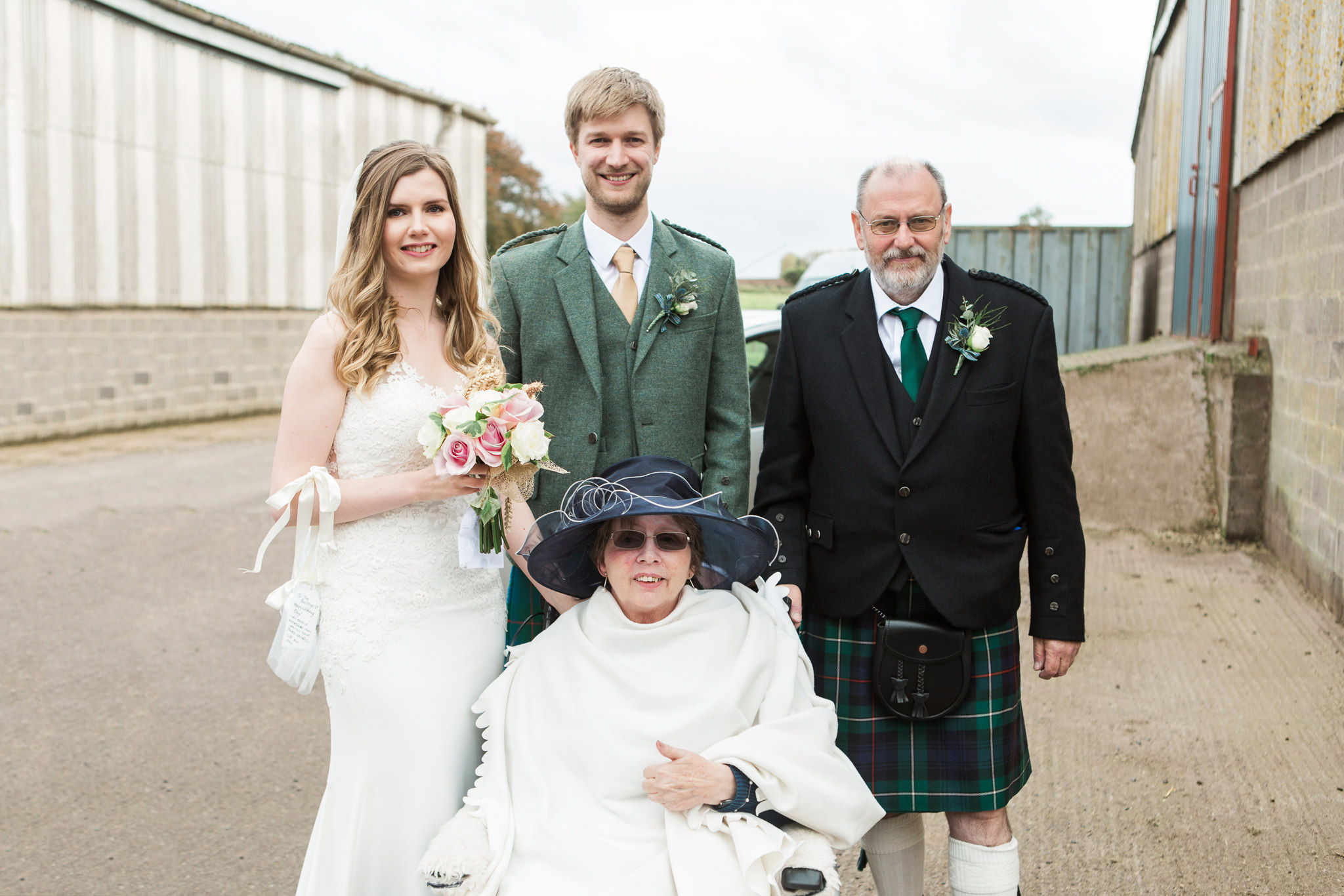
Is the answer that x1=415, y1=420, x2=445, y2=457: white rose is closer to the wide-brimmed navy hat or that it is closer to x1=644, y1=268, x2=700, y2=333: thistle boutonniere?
the wide-brimmed navy hat

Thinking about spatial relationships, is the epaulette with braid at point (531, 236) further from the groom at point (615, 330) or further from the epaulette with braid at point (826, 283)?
the epaulette with braid at point (826, 283)

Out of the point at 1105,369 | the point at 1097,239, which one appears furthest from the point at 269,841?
the point at 1097,239

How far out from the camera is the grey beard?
2594mm

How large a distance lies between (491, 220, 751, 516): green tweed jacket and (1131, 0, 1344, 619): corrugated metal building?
375 centimetres

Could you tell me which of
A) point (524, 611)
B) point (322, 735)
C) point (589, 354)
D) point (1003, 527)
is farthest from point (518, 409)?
point (322, 735)

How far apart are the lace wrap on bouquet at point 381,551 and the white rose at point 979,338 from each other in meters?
1.28

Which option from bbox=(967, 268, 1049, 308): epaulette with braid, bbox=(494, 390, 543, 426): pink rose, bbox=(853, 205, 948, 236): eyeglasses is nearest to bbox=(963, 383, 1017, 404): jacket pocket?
bbox=(967, 268, 1049, 308): epaulette with braid

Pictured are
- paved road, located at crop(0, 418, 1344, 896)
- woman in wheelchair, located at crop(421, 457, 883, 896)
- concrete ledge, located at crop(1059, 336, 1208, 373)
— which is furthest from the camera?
concrete ledge, located at crop(1059, 336, 1208, 373)

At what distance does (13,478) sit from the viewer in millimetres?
9781

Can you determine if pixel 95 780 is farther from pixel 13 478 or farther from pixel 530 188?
pixel 530 188

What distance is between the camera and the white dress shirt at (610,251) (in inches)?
116

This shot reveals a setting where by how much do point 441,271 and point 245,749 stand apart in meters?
2.41

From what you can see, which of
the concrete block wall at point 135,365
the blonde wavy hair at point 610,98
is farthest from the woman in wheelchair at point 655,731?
the concrete block wall at point 135,365

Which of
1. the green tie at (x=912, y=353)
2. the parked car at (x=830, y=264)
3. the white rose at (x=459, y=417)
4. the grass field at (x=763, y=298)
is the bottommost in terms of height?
the white rose at (x=459, y=417)
